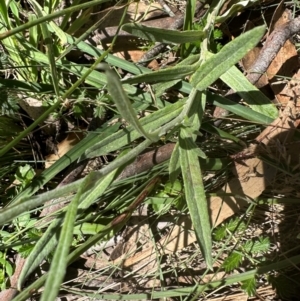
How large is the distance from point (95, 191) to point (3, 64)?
2.11ft

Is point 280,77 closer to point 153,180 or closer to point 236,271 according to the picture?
point 153,180

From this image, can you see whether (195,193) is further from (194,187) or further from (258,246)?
(258,246)

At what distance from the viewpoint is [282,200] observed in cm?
154

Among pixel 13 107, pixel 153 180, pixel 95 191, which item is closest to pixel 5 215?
pixel 95 191

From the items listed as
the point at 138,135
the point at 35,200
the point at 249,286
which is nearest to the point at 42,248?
the point at 35,200

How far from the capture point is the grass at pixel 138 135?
1.20 meters

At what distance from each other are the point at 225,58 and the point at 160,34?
0.17m

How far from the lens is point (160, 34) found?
1184 mm

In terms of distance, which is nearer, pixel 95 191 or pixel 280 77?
pixel 95 191

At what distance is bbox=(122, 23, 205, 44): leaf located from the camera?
113 cm

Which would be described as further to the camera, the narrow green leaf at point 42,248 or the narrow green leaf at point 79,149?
the narrow green leaf at point 79,149

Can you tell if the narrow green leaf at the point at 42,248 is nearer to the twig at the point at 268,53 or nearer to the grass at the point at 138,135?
the grass at the point at 138,135

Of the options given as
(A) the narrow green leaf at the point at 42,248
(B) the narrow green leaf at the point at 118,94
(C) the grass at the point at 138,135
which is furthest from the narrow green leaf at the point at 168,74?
(A) the narrow green leaf at the point at 42,248

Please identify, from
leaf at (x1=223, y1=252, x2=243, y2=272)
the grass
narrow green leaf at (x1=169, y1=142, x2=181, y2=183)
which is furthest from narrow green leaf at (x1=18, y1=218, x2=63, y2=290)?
leaf at (x1=223, y1=252, x2=243, y2=272)
